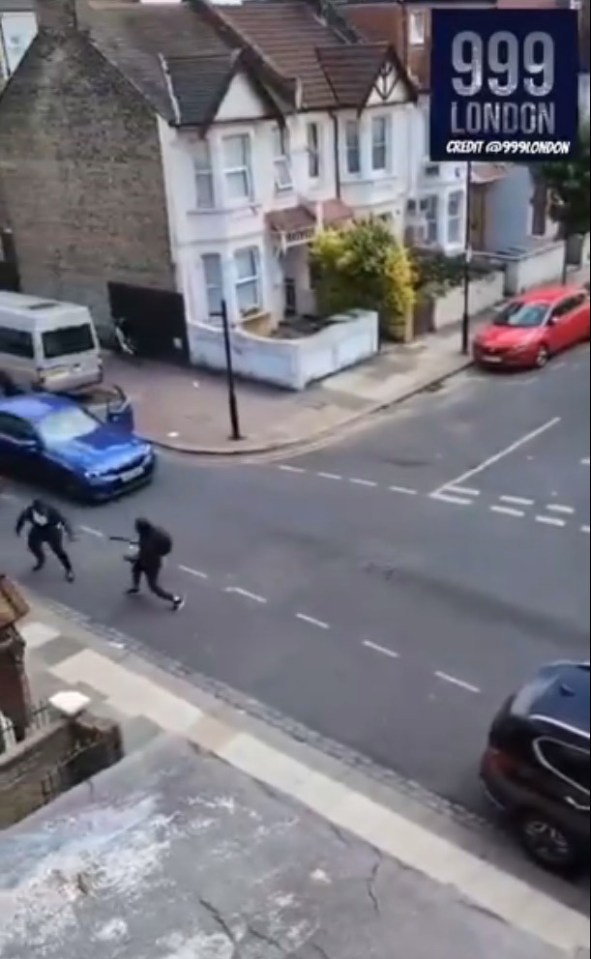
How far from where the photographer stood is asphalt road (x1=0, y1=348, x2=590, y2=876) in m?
6.75

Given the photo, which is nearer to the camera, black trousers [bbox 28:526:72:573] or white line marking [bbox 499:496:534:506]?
black trousers [bbox 28:526:72:573]

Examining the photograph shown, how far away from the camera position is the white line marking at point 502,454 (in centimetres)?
1093

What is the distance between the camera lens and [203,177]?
4.59m

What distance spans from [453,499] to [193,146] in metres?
6.35

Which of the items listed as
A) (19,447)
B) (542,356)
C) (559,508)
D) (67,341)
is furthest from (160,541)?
(542,356)

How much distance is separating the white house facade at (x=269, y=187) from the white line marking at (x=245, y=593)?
1909mm

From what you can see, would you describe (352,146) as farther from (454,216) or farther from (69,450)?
(69,450)

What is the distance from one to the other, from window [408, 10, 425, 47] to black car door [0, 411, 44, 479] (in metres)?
1.72

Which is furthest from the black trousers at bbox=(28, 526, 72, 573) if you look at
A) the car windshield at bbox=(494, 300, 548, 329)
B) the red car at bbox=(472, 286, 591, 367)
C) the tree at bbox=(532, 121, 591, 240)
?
the car windshield at bbox=(494, 300, 548, 329)

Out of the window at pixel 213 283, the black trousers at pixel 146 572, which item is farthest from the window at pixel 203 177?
the black trousers at pixel 146 572

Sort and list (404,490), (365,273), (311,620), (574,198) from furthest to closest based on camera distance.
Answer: (404,490) < (574,198) < (311,620) < (365,273)

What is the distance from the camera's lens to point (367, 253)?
5.73 metres

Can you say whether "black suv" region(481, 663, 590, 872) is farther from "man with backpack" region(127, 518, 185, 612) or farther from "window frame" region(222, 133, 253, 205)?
"window frame" region(222, 133, 253, 205)

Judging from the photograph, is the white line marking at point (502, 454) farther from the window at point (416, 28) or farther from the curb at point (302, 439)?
the window at point (416, 28)
